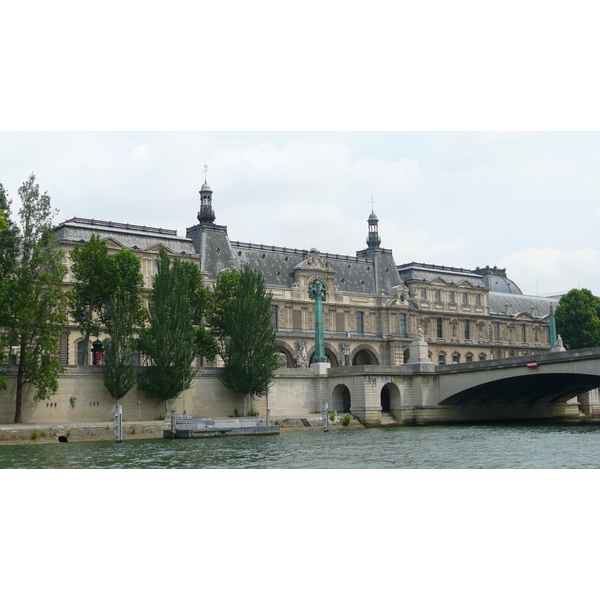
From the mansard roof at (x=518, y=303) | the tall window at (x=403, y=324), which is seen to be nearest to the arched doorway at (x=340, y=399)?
the tall window at (x=403, y=324)

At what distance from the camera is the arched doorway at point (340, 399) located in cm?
8375

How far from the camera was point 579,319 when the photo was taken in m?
108

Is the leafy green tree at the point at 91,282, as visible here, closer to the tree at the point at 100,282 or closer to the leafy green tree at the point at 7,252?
the tree at the point at 100,282

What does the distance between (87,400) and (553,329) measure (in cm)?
5576

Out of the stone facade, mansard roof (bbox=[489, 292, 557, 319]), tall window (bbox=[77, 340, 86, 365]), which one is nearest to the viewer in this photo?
the stone facade

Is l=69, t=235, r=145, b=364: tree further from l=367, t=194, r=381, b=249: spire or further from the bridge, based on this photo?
l=367, t=194, r=381, b=249: spire

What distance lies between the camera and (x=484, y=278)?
433 ft

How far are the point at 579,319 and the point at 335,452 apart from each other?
224 ft

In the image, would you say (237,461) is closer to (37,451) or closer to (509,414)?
(37,451)

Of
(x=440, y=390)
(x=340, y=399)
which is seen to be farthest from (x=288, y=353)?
(x=440, y=390)

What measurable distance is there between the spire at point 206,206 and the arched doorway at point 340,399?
26.4 metres

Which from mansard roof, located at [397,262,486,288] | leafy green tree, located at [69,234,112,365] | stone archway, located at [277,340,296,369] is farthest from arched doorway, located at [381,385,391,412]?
leafy green tree, located at [69,234,112,365]

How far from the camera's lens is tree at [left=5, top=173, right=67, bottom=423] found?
61469 millimetres

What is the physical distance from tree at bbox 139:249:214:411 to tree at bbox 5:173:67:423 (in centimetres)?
821
